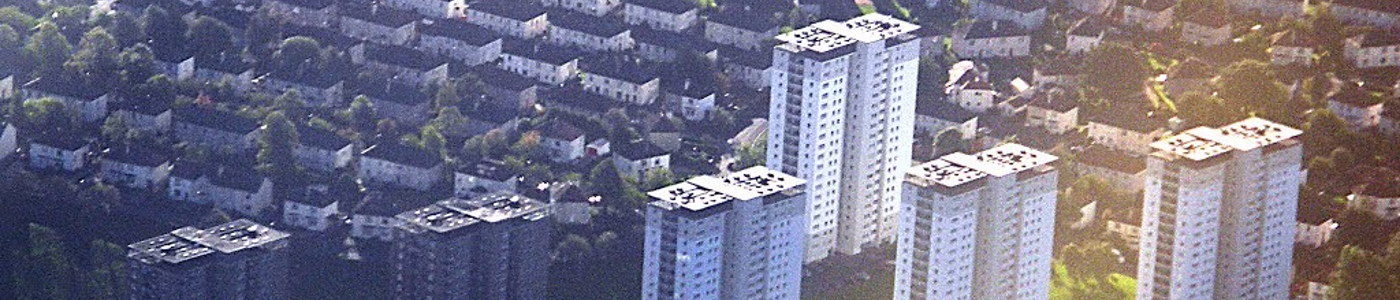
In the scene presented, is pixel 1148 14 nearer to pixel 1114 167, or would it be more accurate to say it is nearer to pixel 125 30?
pixel 1114 167

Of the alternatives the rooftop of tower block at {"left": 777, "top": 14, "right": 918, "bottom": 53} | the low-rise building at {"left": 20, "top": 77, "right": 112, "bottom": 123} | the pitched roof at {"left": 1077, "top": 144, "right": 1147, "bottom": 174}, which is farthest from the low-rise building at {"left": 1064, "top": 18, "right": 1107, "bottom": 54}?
the low-rise building at {"left": 20, "top": 77, "right": 112, "bottom": 123}

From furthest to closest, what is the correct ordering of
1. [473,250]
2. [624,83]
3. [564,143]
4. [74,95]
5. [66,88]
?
[624,83] → [66,88] → [74,95] → [564,143] → [473,250]

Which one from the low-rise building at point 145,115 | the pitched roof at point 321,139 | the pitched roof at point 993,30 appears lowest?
the pitched roof at point 993,30

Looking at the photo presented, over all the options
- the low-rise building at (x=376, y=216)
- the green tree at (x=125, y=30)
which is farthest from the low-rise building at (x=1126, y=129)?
the green tree at (x=125, y=30)

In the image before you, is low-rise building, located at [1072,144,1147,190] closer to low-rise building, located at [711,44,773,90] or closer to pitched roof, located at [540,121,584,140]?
low-rise building, located at [711,44,773,90]

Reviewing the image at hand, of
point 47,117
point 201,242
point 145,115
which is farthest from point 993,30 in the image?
point 201,242

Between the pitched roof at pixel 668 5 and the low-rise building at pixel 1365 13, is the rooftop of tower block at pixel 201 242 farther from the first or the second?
the low-rise building at pixel 1365 13
